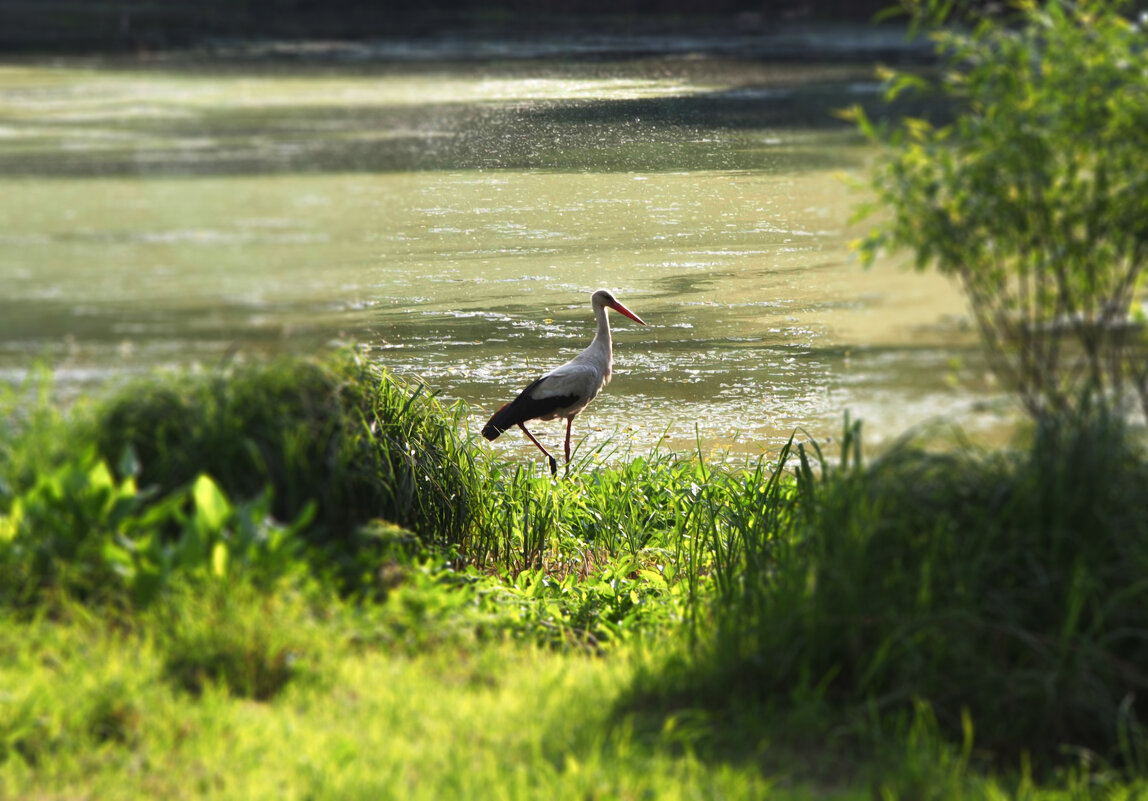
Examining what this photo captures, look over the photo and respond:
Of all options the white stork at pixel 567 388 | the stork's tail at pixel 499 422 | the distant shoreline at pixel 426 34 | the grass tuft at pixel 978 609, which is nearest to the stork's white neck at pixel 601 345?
the white stork at pixel 567 388

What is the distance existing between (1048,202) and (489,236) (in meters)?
3.19

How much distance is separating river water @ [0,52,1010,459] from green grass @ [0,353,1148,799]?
0.25 m

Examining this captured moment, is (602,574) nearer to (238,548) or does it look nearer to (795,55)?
(238,548)

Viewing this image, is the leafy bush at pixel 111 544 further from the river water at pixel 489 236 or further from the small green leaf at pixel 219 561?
the river water at pixel 489 236

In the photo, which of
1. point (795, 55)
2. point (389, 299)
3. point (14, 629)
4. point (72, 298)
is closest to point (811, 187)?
point (795, 55)

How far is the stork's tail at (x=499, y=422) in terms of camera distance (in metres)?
6.07

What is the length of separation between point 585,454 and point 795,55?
9.01ft

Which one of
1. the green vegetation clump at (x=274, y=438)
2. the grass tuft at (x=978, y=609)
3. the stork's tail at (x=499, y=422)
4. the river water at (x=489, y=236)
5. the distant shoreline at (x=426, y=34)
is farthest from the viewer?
the stork's tail at (x=499, y=422)

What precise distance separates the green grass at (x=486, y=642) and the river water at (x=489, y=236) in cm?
25

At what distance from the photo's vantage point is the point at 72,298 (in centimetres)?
352

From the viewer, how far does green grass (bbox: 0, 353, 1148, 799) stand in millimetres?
2664

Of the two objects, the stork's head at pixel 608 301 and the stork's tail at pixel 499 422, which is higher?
the stork's head at pixel 608 301

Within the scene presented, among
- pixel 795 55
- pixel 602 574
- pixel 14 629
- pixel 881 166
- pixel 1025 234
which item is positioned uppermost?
pixel 795 55

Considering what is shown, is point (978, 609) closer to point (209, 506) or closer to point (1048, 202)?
point (1048, 202)
